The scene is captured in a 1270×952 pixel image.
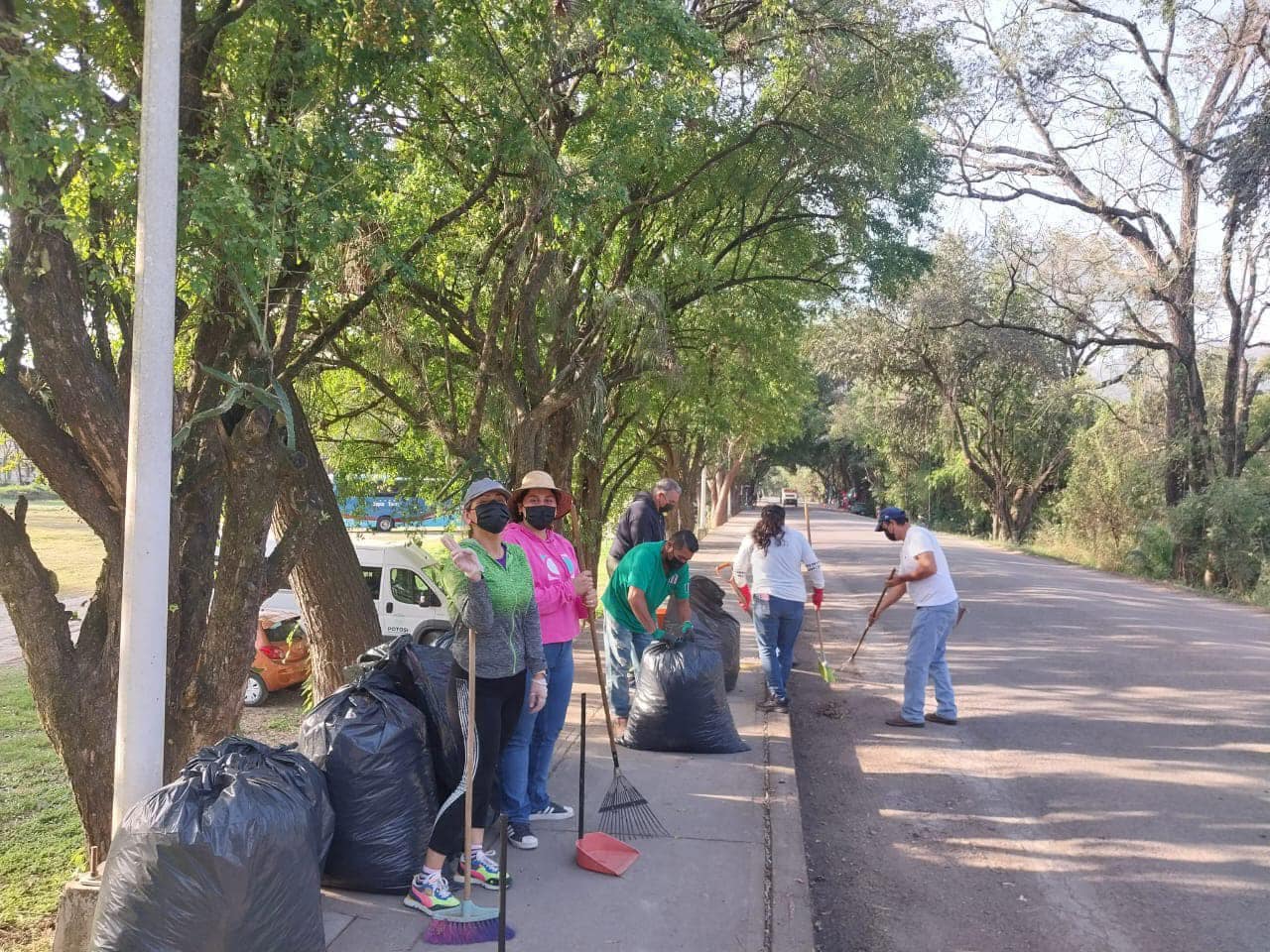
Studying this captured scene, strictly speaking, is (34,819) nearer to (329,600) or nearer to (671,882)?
(329,600)

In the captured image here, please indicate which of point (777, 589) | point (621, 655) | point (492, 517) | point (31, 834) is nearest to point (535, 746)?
point (492, 517)

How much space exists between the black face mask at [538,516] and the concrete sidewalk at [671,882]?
1589 mm

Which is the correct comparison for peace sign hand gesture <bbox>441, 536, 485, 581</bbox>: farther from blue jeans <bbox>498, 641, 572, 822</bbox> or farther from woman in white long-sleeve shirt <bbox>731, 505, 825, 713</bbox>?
woman in white long-sleeve shirt <bbox>731, 505, 825, 713</bbox>

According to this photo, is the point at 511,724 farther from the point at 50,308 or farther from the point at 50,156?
the point at 50,156

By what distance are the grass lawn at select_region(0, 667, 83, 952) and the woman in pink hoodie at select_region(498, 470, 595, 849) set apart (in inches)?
108

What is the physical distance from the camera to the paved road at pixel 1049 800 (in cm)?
444

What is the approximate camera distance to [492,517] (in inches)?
161

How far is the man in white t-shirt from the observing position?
7.37 metres

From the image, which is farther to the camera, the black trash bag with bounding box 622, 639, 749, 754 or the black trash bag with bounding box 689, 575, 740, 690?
the black trash bag with bounding box 689, 575, 740, 690

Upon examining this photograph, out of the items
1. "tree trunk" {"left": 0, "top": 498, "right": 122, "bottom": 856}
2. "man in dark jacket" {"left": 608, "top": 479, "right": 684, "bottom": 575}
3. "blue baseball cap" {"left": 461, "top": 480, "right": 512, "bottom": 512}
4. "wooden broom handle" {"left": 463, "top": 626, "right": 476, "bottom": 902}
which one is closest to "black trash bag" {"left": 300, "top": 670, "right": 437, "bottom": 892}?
"wooden broom handle" {"left": 463, "top": 626, "right": 476, "bottom": 902}

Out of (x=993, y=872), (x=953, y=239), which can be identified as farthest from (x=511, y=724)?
(x=953, y=239)

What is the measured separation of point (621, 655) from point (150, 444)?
4.34 metres

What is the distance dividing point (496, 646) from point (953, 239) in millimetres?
26856

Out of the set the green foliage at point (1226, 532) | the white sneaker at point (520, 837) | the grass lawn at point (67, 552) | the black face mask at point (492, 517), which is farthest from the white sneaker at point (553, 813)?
the green foliage at point (1226, 532)
